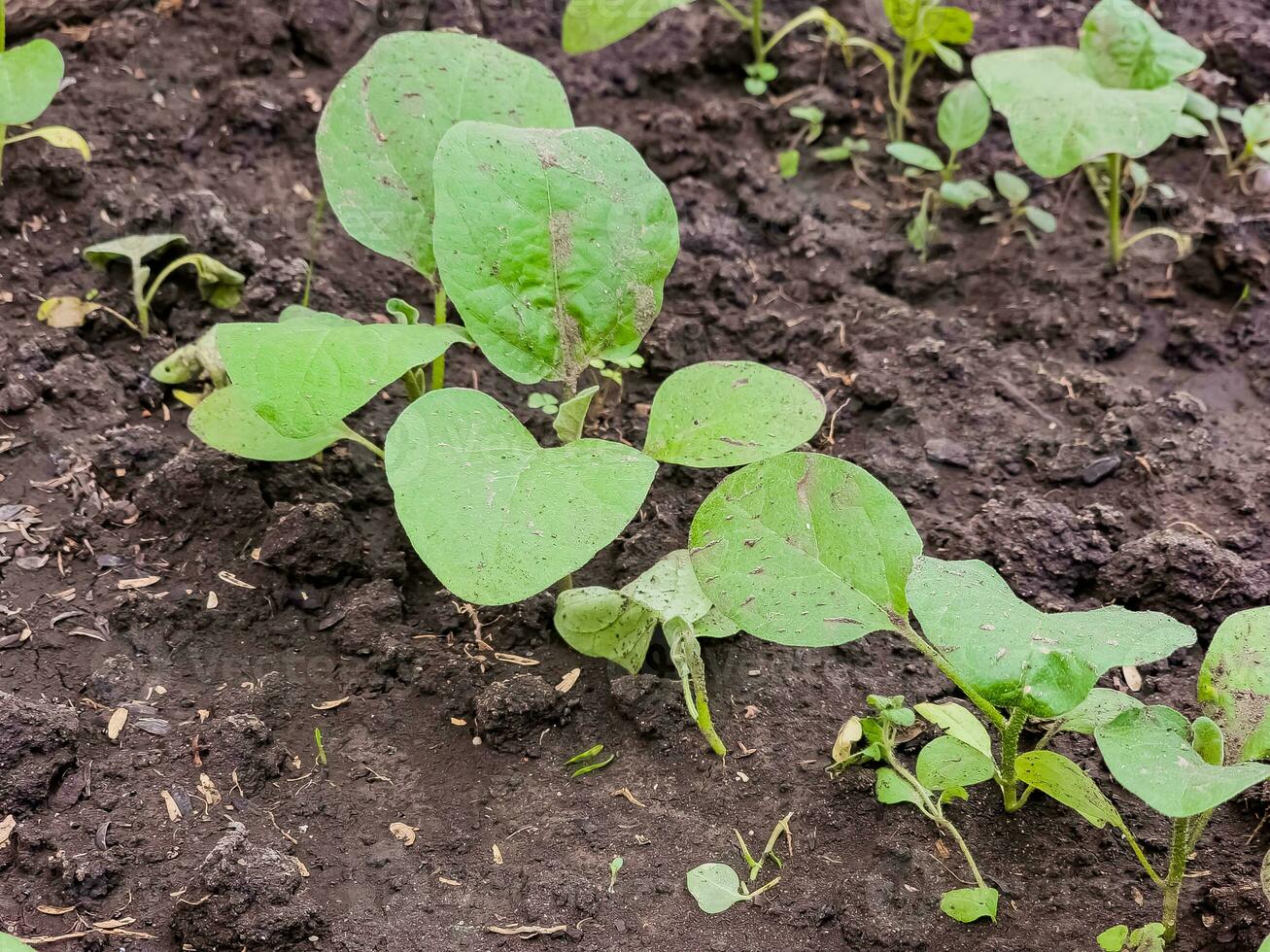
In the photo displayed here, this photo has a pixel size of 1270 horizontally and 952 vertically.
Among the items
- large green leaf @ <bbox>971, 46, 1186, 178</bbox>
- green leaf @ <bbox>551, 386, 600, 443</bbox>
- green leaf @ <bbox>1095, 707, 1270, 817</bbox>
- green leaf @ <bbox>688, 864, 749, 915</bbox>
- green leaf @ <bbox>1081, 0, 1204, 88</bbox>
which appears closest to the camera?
green leaf @ <bbox>1095, 707, 1270, 817</bbox>

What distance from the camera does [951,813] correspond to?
152 cm

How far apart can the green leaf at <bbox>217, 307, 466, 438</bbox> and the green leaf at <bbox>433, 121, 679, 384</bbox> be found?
6.6 inches

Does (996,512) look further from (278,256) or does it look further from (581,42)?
(278,256)

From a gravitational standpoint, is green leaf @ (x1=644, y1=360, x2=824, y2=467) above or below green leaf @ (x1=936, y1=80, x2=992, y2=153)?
below

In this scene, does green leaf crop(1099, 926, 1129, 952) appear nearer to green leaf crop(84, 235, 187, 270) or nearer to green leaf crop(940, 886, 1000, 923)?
green leaf crop(940, 886, 1000, 923)

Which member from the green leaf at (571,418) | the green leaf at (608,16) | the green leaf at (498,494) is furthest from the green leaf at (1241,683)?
the green leaf at (608,16)

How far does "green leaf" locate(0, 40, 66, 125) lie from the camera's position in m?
1.92

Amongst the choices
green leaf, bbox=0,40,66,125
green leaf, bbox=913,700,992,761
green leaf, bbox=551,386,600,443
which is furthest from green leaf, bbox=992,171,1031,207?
green leaf, bbox=0,40,66,125

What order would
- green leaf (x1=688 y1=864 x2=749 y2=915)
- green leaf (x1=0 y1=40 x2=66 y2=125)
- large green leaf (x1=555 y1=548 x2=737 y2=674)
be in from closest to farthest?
green leaf (x1=688 y1=864 x2=749 y2=915), large green leaf (x1=555 y1=548 x2=737 y2=674), green leaf (x1=0 y1=40 x2=66 y2=125)

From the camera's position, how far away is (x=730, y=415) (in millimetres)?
1623

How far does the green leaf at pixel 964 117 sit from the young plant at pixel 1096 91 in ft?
0.54

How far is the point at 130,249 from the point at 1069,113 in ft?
5.55

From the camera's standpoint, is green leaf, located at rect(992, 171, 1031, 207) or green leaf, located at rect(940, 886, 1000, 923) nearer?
green leaf, located at rect(940, 886, 1000, 923)

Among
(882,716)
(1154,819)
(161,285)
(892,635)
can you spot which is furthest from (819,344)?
(161,285)
